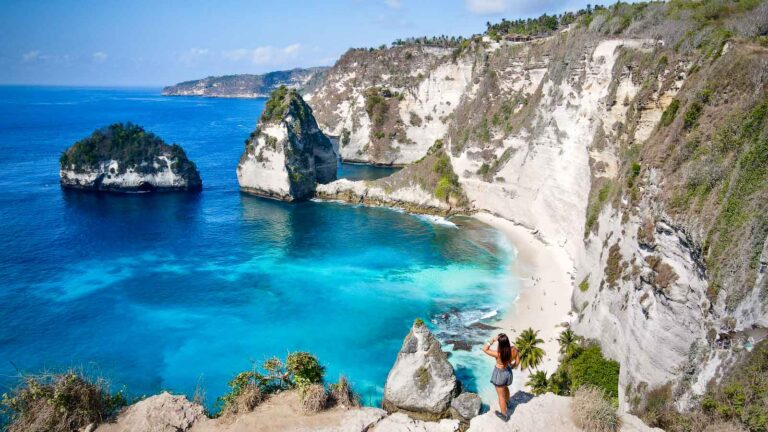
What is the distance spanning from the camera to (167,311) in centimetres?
3975

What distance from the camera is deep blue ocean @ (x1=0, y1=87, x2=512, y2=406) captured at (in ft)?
108

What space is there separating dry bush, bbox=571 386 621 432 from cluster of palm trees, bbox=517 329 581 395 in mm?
11431

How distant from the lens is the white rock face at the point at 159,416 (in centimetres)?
1680

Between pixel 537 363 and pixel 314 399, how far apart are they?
16959mm

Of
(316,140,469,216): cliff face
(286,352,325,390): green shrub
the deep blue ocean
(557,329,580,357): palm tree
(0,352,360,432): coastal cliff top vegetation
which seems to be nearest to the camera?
(0,352,360,432): coastal cliff top vegetation

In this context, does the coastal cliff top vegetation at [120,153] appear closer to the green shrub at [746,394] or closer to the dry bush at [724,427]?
the green shrub at [746,394]

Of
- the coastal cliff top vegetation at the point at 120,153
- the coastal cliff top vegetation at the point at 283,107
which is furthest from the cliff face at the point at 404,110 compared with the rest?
the coastal cliff top vegetation at the point at 120,153

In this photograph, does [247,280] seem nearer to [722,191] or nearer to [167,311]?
[167,311]

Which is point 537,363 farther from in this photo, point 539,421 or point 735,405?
point 539,421

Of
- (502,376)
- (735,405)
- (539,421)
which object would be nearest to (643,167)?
(735,405)

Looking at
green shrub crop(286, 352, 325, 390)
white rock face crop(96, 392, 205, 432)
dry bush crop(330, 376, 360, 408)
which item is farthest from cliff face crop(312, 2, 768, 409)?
white rock face crop(96, 392, 205, 432)

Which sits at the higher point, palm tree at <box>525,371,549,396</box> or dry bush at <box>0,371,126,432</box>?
dry bush at <box>0,371,126,432</box>

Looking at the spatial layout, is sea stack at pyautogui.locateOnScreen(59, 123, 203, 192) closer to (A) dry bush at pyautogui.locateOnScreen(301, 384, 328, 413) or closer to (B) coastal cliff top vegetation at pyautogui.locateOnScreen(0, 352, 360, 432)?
(B) coastal cliff top vegetation at pyautogui.locateOnScreen(0, 352, 360, 432)

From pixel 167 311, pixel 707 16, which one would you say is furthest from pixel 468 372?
pixel 707 16
